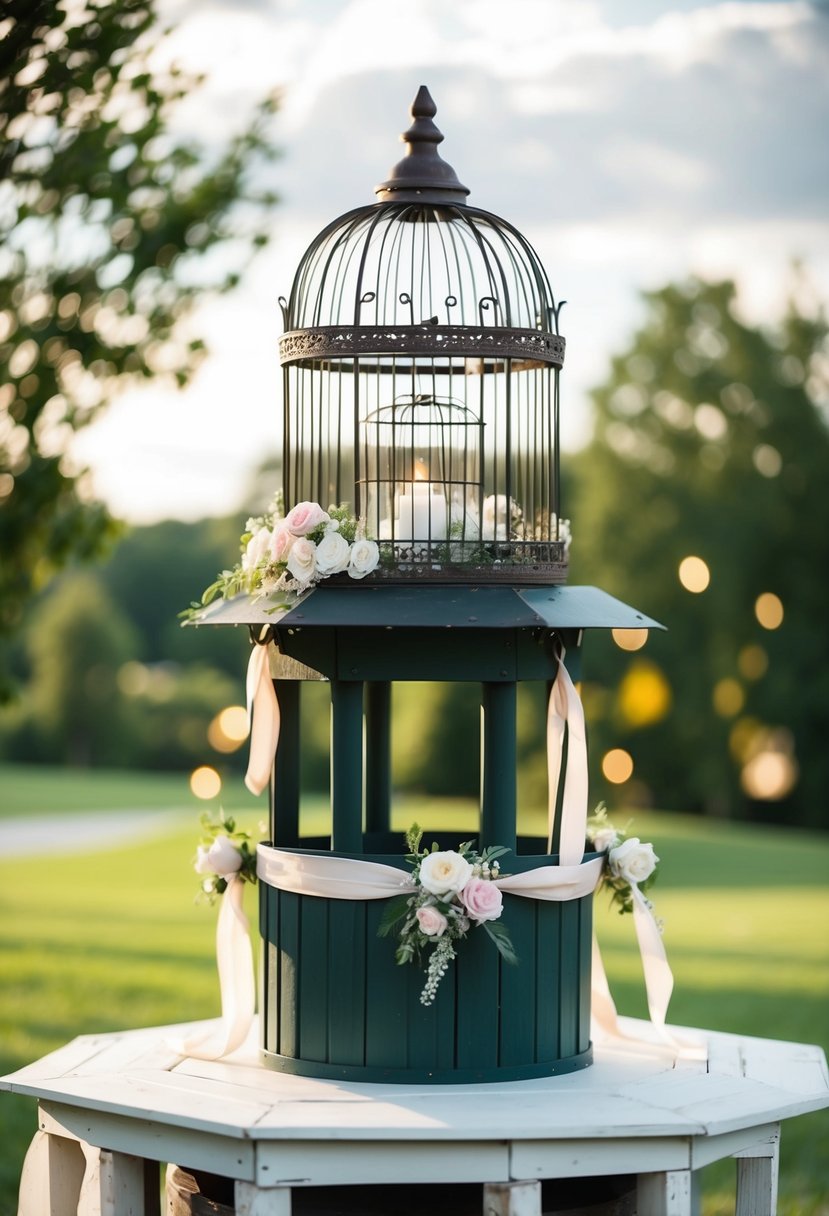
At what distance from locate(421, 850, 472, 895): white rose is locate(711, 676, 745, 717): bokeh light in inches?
992

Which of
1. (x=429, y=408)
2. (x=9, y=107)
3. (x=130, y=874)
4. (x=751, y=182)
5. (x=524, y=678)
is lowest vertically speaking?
(x=130, y=874)

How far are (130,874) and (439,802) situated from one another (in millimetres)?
10595

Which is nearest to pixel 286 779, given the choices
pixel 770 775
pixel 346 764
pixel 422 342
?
pixel 346 764

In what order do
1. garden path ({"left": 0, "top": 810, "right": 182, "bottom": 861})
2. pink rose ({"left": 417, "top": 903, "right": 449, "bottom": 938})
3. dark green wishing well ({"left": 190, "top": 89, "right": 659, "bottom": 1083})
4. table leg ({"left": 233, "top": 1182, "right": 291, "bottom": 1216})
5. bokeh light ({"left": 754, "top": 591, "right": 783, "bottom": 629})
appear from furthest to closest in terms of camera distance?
bokeh light ({"left": 754, "top": 591, "right": 783, "bottom": 629}), garden path ({"left": 0, "top": 810, "right": 182, "bottom": 861}), dark green wishing well ({"left": 190, "top": 89, "right": 659, "bottom": 1083}), pink rose ({"left": 417, "top": 903, "right": 449, "bottom": 938}), table leg ({"left": 233, "top": 1182, "right": 291, "bottom": 1216})

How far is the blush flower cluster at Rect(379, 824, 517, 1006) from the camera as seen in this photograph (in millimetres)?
4566

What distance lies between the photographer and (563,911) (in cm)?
492

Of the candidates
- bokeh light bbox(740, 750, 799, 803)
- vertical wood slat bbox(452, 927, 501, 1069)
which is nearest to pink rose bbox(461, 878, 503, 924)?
vertical wood slat bbox(452, 927, 501, 1069)

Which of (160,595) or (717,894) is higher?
(160,595)

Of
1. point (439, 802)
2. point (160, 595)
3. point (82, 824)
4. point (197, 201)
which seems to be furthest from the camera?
point (160, 595)

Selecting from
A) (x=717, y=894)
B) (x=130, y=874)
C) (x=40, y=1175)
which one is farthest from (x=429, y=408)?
(x=130, y=874)

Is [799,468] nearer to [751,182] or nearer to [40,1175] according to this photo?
[751,182]

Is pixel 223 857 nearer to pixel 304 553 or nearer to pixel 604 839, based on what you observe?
pixel 304 553

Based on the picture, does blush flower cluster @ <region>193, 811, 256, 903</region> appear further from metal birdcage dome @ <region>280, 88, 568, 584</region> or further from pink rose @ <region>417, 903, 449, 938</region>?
metal birdcage dome @ <region>280, 88, 568, 584</region>

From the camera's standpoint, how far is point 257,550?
16.6 feet
